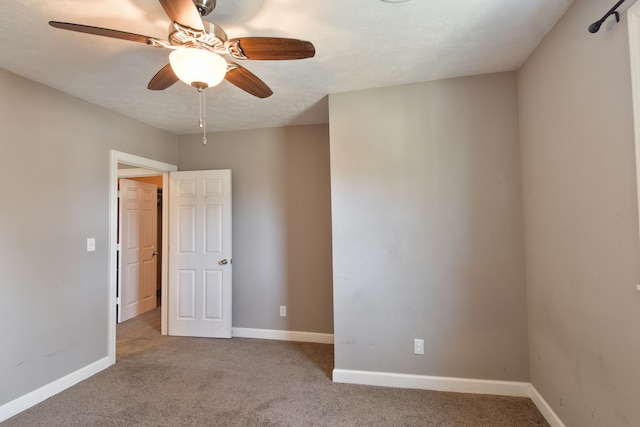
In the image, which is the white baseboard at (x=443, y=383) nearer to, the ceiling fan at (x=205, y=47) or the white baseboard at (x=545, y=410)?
the white baseboard at (x=545, y=410)

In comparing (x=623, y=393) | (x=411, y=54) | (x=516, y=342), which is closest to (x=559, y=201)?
(x=623, y=393)

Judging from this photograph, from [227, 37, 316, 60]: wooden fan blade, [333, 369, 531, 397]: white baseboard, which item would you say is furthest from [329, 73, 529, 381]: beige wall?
[227, 37, 316, 60]: wooden fan blade

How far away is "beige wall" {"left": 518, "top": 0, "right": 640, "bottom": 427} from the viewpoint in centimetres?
134

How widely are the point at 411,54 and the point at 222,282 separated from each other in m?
3.01

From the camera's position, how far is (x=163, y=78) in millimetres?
1784

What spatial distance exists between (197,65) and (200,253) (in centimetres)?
268

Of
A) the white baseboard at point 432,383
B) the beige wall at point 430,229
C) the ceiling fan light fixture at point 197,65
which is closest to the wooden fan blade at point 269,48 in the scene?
the ceiling fan light fixture at point 197,65

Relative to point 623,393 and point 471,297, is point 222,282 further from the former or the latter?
point 623,393

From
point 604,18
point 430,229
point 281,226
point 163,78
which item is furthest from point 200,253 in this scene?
point 604,18

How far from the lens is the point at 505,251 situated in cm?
234

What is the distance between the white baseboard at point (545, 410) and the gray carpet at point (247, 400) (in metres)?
0.04

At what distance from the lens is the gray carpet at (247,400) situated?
2.08 meters

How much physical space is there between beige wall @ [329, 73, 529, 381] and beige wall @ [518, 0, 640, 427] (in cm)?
18

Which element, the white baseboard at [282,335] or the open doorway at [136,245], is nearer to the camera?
the white baseboard at [282,335]
